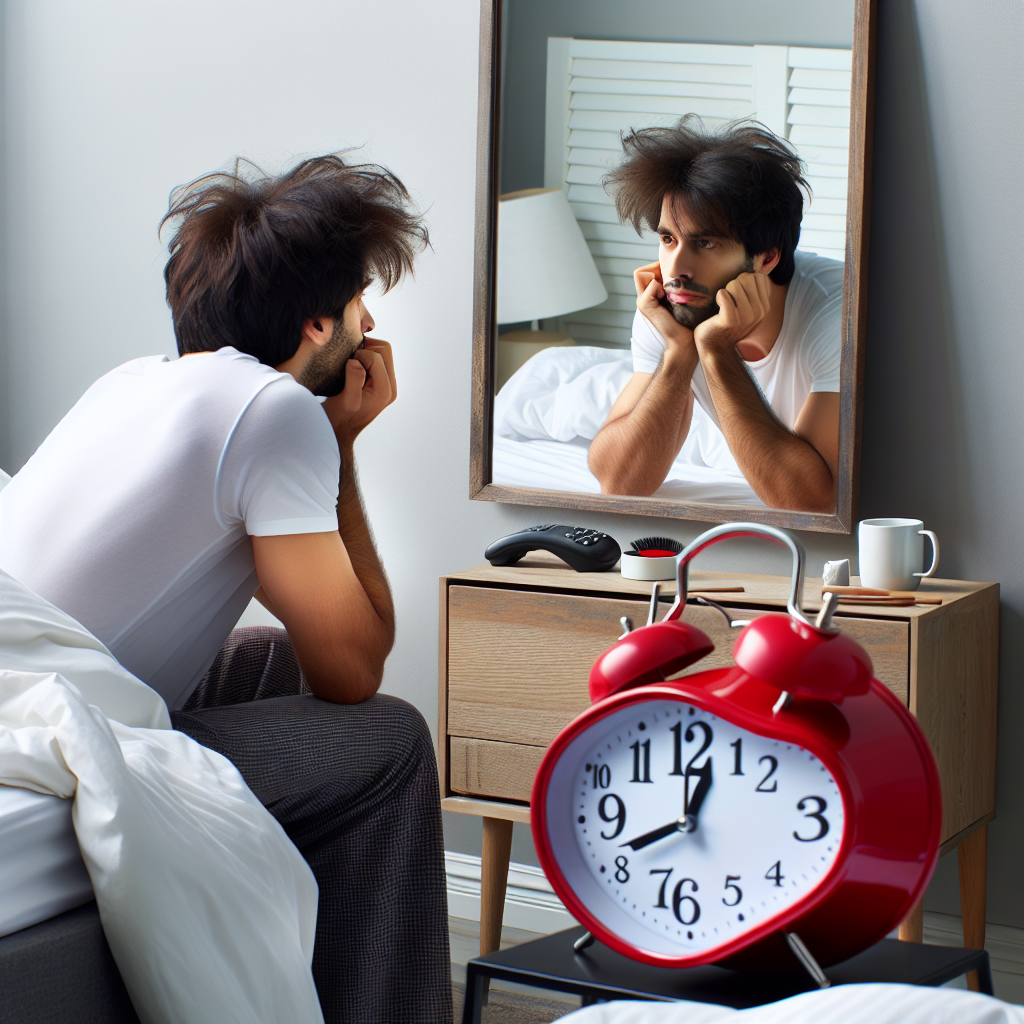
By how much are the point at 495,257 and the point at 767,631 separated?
4.80 feet

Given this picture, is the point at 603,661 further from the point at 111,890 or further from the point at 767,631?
the point at 111,890

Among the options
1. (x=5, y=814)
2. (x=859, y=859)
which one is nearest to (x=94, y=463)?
(x=5, y=814)

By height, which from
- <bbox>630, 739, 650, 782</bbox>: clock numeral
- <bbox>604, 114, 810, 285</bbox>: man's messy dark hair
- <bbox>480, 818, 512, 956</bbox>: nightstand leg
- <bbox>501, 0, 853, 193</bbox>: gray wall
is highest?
<bbox>501, 0, 853, 193</bbox>: gray wall

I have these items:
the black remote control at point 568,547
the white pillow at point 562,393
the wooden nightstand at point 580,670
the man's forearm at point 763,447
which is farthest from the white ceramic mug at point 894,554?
the white pillow at point 562,393

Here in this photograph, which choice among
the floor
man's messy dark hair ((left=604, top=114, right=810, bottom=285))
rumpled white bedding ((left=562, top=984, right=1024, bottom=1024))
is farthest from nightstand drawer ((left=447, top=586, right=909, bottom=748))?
rumpled white bedding ((left=562, top=984, right=1024, bottom=1024))

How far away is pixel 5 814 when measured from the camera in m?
1.04

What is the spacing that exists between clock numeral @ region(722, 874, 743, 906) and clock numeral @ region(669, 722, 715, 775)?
7 centimetres

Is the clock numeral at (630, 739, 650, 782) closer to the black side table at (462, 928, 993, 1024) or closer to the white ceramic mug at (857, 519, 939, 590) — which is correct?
the black side table at (462, 928, 993, 1024)

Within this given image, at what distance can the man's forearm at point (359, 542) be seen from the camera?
175 centimetres

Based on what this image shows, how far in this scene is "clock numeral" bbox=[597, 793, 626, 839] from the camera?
87cm

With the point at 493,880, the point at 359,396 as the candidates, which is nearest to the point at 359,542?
the point at 359,396

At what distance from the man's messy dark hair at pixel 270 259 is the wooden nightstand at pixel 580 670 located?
1.53 ft

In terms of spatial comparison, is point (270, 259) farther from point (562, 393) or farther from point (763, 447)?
point (763, 447)

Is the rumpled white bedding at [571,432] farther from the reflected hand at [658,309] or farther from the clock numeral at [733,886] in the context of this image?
the clock numeral at [733,886]
